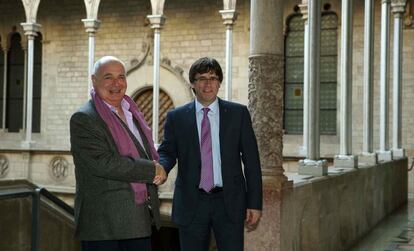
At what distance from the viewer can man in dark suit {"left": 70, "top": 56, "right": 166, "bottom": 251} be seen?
240 cm

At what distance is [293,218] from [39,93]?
46.3 ft

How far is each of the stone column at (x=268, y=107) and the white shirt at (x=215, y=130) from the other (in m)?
1.42

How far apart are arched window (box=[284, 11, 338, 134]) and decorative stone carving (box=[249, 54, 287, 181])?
963 centimetres

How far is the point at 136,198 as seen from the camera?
2.51 metres

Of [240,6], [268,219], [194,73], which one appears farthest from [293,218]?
[240,6]

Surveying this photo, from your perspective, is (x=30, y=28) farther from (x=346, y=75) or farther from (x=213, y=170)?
(x=213, y=170)

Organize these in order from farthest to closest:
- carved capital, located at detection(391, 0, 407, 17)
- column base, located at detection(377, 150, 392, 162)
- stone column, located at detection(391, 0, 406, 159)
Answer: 1. carved capital, located at detection(391, 0, 407, 17)
2. stone column, located at detection(391, 0, 406, 159)
3. column base, located at detection(377, 150, 392, 162)

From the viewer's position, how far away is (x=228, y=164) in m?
3.01

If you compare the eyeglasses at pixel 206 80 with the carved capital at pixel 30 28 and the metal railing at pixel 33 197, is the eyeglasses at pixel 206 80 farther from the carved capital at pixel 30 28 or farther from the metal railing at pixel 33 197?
the carved capital at pixel 30 28

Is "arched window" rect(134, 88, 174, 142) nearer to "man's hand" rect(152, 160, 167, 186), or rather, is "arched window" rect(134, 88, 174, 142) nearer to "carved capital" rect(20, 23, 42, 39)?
"carved capital" rect(20, 23, 42, 39)

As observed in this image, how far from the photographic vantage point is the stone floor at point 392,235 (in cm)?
671

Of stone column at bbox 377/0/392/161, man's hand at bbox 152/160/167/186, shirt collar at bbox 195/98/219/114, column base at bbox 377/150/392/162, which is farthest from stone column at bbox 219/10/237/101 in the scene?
man's hand at bbox 152/160/167/186

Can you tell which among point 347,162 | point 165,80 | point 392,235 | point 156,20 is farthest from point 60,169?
point 392,235

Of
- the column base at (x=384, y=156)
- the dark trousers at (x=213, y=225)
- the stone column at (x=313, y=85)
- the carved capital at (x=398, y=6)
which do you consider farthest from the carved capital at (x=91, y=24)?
the dark trousers at (x=213, y=225)
